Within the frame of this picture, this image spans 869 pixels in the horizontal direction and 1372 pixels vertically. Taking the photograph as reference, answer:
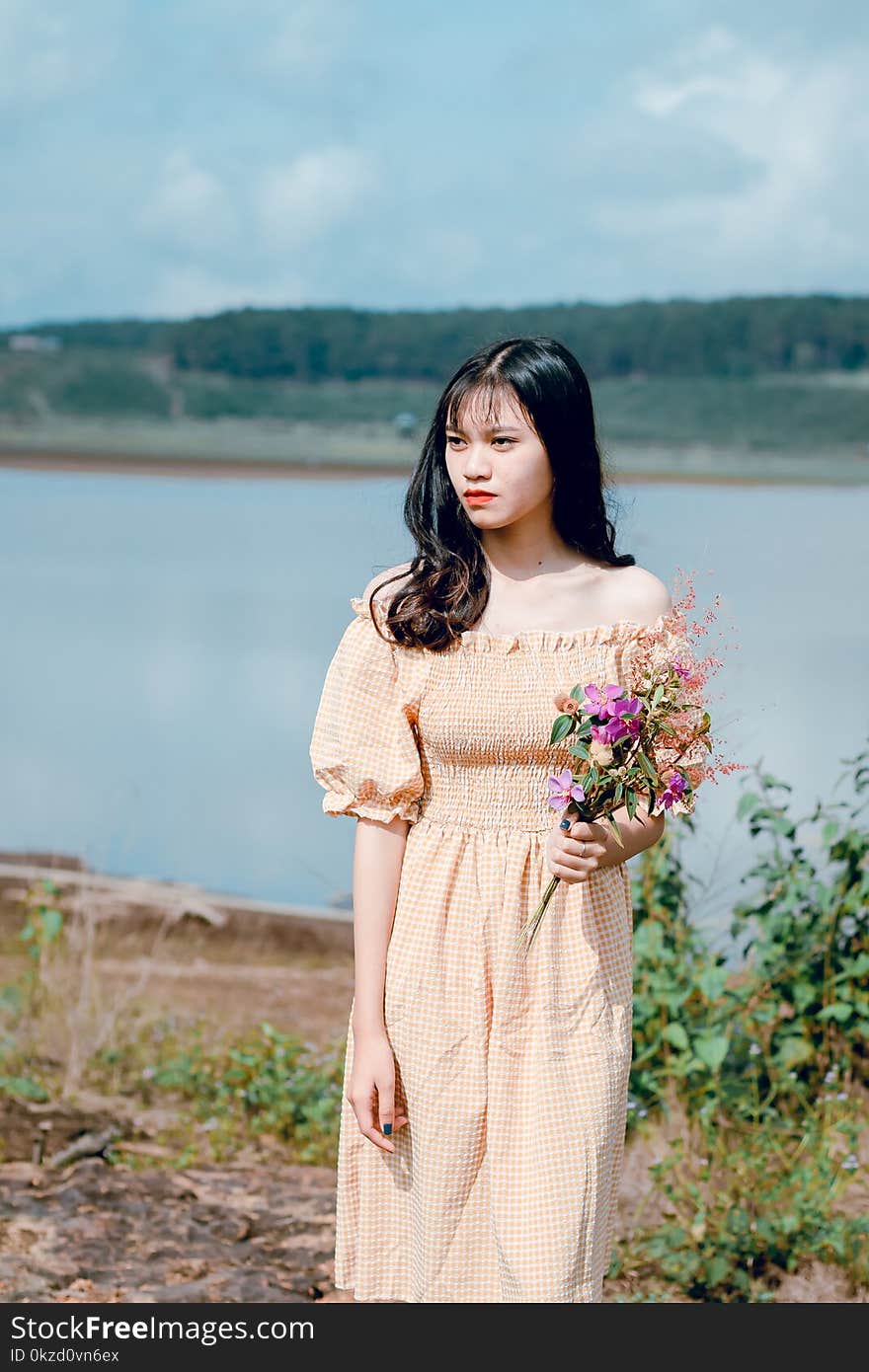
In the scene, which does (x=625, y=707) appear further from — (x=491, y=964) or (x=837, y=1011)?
(x=837, y=1011)

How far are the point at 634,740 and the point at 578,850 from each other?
16 cm

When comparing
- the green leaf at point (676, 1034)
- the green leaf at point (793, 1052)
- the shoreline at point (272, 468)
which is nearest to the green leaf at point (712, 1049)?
the green leaf at point (676, 1034)

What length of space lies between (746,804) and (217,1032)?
69.6 inches

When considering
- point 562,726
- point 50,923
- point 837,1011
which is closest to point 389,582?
point 562,726

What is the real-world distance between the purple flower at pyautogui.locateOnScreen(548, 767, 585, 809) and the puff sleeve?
237 mm

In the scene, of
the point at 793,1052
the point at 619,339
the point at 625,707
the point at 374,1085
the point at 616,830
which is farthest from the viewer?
the point at 619,339

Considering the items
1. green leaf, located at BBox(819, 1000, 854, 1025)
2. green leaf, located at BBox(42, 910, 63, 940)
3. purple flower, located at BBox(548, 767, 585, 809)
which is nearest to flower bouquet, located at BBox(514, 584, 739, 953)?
purple flower, located at BBox(548, 767, 585, 809)

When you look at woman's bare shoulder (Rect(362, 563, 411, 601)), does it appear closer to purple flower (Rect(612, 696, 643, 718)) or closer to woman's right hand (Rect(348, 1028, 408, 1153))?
purple flower (Rect(612, 696, 643, 718))

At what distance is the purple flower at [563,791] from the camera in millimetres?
1860

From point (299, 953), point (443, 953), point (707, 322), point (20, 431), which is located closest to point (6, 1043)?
point (299, 953)

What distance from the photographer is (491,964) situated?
6.61 ft

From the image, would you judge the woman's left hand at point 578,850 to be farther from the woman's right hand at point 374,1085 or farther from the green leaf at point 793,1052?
the green leaf at point 793,1052

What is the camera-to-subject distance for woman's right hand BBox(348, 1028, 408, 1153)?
2.05m

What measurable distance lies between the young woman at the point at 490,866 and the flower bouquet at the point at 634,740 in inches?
3.6
